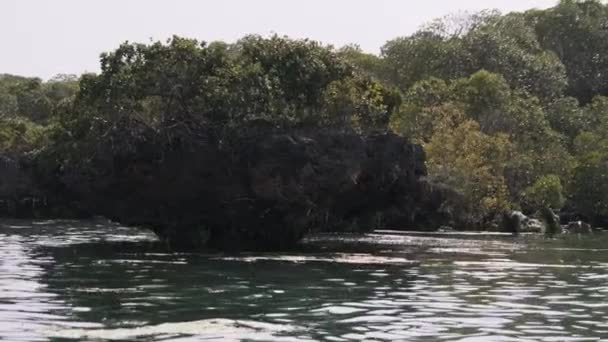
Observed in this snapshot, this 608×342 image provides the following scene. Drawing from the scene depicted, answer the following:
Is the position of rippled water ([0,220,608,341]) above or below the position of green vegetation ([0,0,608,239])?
below

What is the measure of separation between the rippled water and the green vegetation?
4619mm

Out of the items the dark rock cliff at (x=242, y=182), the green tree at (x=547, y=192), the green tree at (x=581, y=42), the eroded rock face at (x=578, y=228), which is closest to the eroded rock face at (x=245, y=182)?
the dark rock cliff at (x=242, y=182)

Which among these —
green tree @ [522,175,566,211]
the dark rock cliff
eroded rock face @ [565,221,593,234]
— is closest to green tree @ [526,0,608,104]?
green tree @ [522,175,566,211]

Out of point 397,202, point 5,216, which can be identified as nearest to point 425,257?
point 397,202

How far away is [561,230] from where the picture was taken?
4744 centimetres

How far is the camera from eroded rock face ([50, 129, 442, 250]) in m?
29.9

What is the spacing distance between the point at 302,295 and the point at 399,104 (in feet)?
99.3

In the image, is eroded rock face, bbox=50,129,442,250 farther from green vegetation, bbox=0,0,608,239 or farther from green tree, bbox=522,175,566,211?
green tree, bbox=522,175,566,211

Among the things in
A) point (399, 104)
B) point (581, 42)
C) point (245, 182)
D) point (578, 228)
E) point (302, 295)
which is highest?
point (581, 42)

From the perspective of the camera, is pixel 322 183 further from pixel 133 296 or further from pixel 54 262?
pixel 133 296

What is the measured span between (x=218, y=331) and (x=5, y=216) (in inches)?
1935

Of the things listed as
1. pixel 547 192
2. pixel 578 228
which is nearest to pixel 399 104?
pixel 547 192

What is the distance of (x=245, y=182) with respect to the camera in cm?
3077

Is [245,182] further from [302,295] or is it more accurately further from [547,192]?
[547,192]
